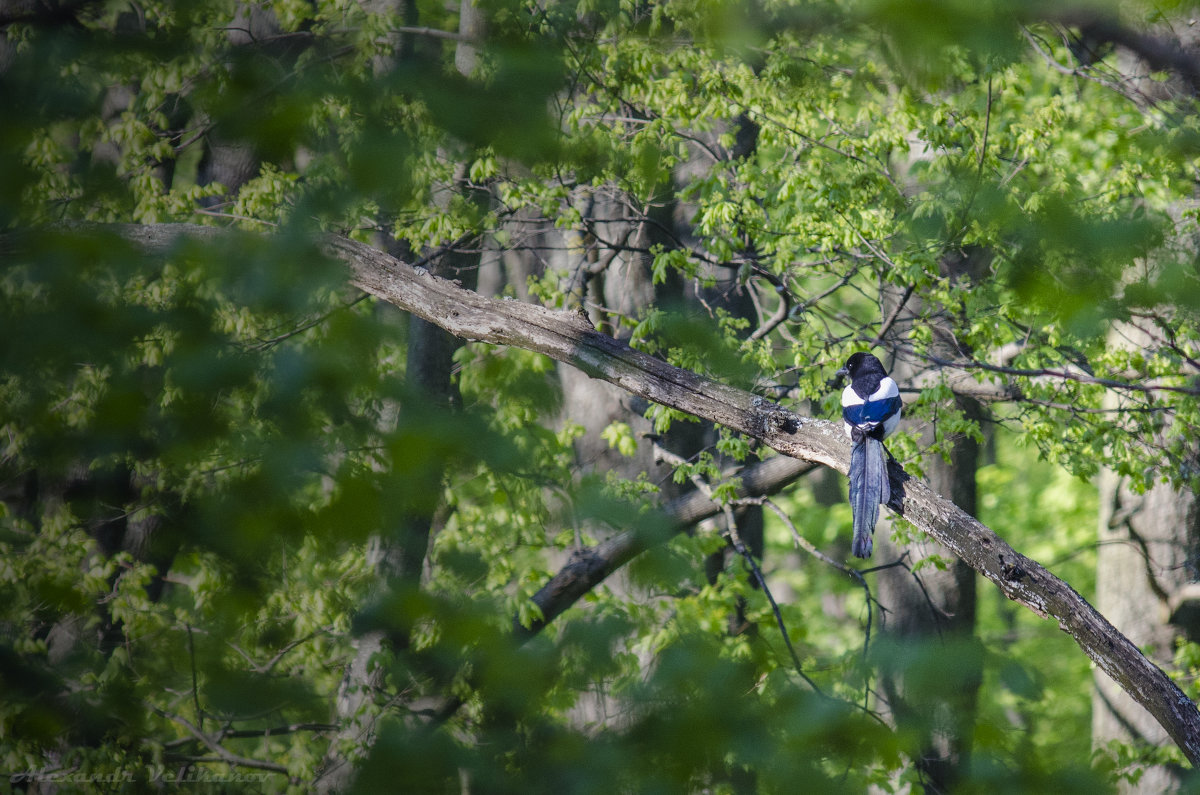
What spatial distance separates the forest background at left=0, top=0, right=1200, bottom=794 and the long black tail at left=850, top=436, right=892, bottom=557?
0.12 metres

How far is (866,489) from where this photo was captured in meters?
4.16

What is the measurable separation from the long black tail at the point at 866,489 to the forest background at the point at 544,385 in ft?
0.40

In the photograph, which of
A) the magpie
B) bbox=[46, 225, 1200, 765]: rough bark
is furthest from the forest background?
the magpie

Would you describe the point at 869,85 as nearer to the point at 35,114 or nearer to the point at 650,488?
the point at 650,488

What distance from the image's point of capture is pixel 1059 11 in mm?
1705

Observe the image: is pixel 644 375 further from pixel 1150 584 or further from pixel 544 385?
pixel 1150 584

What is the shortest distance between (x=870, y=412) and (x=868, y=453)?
0.53 meters

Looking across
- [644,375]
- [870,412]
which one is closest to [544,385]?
[644,375]

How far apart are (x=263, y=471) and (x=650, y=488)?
5.63 m

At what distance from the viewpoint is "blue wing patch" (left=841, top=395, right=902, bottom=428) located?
15.1 feet

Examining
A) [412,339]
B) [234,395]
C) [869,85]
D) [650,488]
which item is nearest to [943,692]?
[234,395]

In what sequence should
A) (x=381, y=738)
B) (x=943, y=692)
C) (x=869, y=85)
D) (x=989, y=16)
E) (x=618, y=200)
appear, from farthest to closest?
(x=618, y=200), (x=869, y=85), (x=943, y=692), (x=989, y=16), (x=381, y=738)

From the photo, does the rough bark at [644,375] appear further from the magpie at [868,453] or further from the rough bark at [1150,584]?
the rough bark at [1150,584]

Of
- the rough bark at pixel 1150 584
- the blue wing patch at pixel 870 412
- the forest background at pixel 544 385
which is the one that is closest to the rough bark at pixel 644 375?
the forest background at pixel 544 385
